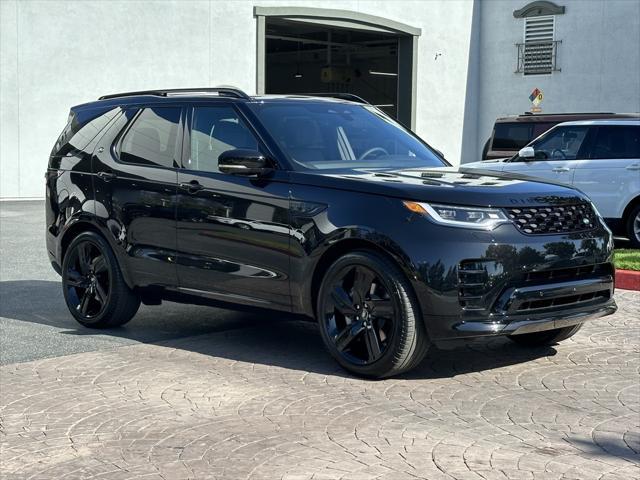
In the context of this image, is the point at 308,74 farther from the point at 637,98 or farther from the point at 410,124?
the point at 637,98

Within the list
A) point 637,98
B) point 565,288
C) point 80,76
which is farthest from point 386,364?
point 637,98

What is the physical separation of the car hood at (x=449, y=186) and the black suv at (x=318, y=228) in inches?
0.5

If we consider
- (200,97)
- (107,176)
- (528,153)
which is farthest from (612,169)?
(107,176)

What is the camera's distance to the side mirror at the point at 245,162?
7172mm

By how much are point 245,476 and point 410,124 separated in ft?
84.8

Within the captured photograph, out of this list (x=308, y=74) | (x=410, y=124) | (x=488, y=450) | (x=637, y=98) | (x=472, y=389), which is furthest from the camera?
(x=308, y=74)

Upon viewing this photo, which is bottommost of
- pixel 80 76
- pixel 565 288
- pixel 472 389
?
pixel 472 389

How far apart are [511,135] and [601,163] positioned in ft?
17.6

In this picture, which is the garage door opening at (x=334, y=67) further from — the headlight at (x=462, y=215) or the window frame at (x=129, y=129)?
the headlight at (x=462, y=215)

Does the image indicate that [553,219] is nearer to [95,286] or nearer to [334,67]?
[95,286]

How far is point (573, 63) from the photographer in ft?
97.2

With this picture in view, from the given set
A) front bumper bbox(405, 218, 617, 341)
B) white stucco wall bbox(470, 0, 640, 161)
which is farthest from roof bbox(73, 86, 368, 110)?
white stucco wall bbox(470, 0, 640, 161)

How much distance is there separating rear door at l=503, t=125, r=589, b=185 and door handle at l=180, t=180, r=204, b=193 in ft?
25.9

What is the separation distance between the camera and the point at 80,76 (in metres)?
23.0
